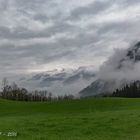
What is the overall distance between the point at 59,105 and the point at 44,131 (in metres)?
47.7

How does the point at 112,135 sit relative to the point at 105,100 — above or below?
below

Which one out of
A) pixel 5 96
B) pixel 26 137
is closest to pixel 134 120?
pixel 26 137

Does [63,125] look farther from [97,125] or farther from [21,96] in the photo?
[21,96]

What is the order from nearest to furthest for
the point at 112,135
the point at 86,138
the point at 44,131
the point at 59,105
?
the point at 86,138, the point at 112,135, the point at 44,131, the point at 59,105

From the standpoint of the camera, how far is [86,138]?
28.6 meters

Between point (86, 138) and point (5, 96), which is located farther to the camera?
point (5, 96)

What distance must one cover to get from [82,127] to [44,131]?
409 cm

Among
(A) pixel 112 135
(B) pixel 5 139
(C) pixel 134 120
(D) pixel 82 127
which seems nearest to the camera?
(B) pixel 5 139

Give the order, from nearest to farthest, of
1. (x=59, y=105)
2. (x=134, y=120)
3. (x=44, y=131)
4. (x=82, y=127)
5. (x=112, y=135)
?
(x=112, y=135) < (x=44, y=131) < (x=82, y=127) < (x=134, y=120) < (x=59, y=105)

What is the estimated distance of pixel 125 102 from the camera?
75312 mm

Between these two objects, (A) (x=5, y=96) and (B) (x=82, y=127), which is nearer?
(B) (x=82, y=127)

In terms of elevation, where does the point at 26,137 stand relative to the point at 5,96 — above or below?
below

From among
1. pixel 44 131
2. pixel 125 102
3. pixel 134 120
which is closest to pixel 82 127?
pixel 44 131

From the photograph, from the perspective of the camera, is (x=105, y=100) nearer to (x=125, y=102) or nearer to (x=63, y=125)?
(x=125, y=102)
